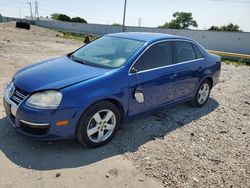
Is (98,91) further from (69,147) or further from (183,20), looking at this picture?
(183,20)

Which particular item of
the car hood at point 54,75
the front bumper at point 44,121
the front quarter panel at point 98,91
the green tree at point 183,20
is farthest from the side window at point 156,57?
the green tree at point 183,20

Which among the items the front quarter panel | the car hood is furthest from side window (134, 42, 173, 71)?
the car hood

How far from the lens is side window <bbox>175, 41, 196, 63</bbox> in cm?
462

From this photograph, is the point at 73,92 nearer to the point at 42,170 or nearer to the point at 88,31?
the point at 42,170

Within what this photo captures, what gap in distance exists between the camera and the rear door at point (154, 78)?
3.78 metres

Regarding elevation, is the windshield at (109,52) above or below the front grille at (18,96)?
above

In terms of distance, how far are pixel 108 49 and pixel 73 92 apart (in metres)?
1.47

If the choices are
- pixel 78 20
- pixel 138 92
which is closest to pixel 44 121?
pixel 138 92

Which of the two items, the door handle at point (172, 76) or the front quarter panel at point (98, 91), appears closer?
the front quarter panel at point (98, 91)

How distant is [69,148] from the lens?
11.3ft

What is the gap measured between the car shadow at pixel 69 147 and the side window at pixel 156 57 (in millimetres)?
1101

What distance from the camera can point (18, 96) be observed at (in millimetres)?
3262

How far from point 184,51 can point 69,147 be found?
2943 mm

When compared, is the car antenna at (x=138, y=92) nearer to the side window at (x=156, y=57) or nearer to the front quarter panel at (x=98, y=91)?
the side window at (x=156, y=57)
